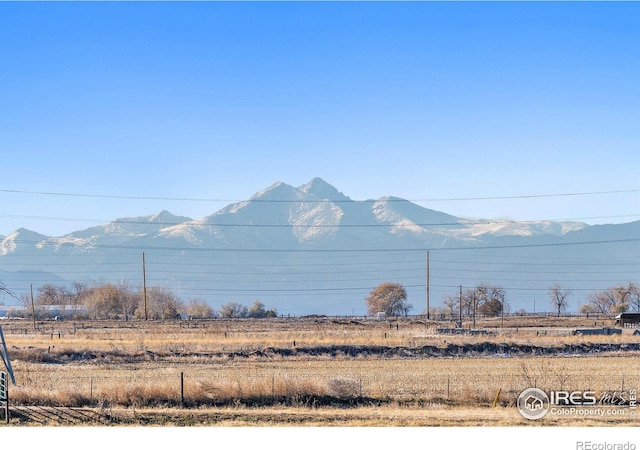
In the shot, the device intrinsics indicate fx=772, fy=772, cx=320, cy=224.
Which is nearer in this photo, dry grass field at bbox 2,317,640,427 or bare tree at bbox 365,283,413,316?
dry grass field at bbox 2,317,640,427

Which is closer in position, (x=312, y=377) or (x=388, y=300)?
(x=312, y=377)

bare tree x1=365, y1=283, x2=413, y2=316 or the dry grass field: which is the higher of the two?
the dry grass field

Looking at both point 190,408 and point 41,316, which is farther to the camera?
point 41,316

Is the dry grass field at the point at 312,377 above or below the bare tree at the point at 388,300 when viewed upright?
above

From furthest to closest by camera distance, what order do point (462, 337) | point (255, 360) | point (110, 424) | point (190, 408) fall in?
point (462, 337), point (255, 360), point (190, 408), point (110, 424)

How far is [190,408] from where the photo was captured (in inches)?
1265

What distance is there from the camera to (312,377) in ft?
127

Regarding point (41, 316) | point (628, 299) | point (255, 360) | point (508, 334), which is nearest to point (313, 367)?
point (255, 360)

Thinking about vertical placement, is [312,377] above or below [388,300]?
above

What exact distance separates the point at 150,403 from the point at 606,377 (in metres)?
24.9

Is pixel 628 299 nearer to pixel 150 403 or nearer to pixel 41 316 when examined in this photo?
pixel 41 316

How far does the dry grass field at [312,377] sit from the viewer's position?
99.3 ft

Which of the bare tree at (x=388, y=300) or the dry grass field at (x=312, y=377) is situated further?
the bare tree at (x=388, y=300)

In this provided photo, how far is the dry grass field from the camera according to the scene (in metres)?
30.3
